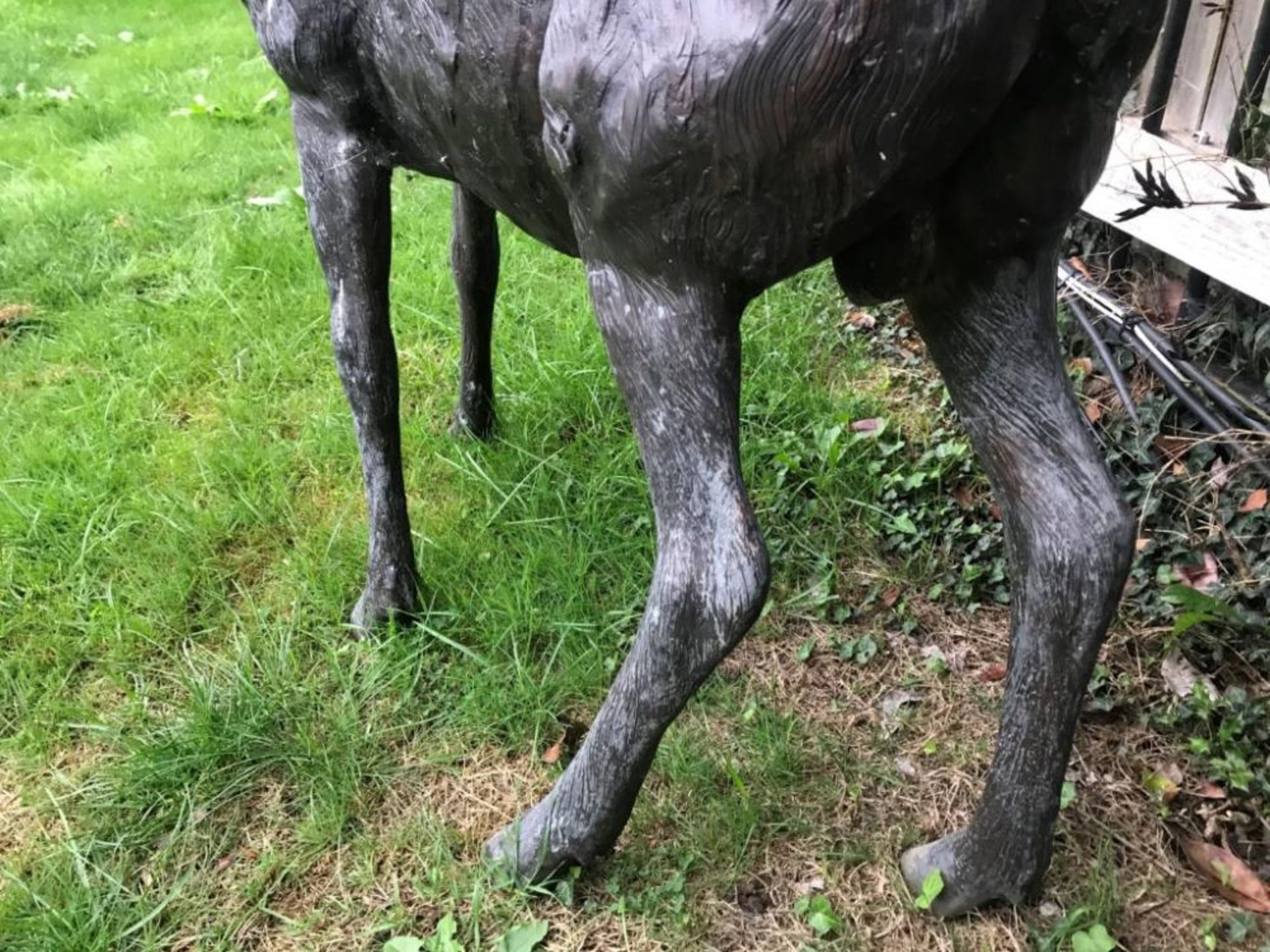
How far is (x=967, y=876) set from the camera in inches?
62.8

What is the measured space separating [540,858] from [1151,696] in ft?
4.01

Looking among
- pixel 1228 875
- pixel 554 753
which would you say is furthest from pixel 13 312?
pixel 1228 875

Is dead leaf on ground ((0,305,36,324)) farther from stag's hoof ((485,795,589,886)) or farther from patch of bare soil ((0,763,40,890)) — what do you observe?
stag's hoof ((485,795,589,886))

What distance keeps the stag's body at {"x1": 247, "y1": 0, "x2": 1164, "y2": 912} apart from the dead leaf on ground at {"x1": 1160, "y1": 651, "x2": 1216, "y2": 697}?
674 mm

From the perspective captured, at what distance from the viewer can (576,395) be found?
2852mm

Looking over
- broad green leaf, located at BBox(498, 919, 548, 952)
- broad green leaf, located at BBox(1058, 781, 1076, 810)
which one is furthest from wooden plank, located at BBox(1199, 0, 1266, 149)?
broad green leaf, located at BBox(498, 919, 548, 952)

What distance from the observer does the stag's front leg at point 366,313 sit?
1817mm

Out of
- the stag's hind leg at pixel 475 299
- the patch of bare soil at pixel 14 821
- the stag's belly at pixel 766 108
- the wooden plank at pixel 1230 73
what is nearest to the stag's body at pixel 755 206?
the stag's belly at pixel 766 108

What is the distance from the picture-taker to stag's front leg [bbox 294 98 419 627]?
1.82m

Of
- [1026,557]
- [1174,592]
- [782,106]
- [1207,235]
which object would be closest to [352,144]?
[782,106]

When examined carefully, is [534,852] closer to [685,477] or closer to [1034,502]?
[685,477]

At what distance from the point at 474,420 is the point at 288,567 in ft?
2.02

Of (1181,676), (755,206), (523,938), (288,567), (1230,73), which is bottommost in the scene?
(523,938)

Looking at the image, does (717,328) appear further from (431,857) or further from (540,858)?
(431,857)
